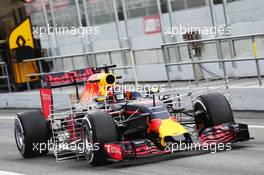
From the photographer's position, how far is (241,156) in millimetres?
11227

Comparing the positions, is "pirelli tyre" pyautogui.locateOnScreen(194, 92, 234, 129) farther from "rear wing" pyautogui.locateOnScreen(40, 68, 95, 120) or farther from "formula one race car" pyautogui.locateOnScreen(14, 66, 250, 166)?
"rear wing" pyautogui.locateOnScreen(40, 68, 95, 120)

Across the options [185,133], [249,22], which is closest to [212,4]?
[249,22]

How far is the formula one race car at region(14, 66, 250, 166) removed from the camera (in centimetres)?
1135

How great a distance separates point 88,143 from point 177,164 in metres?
1.40

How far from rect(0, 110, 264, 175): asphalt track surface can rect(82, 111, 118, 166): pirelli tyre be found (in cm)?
17

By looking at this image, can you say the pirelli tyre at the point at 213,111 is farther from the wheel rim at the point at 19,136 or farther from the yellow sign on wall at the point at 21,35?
the yellow sign on wall at the point at 21,35

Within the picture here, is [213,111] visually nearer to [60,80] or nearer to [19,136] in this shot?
[60,80]

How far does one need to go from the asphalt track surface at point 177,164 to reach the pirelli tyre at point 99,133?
173 millimetres

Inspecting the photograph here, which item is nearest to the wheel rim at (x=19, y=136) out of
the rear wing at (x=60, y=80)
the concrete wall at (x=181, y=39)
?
the rear wing at (x=60, y=80)

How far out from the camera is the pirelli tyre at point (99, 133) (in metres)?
11.4

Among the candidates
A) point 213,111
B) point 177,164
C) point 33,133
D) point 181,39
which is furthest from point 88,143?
point 181,39

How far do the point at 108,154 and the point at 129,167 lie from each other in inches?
14.0

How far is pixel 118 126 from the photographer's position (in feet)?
39.5

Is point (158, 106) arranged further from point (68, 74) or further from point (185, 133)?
point (68, 74)
